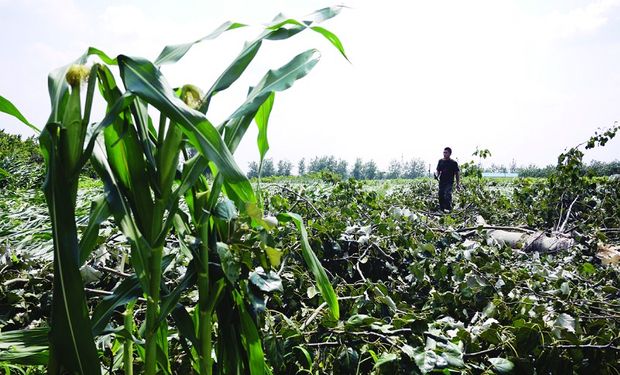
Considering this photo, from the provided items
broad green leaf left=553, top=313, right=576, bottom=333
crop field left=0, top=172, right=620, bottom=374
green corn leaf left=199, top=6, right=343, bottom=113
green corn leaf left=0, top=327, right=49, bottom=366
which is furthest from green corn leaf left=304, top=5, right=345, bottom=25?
broad green leaf left=553, top=313, right=576, bottom=333

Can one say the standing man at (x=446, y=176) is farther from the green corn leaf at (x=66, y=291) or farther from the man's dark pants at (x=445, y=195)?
the green corn leaf at (x=66, y=291)

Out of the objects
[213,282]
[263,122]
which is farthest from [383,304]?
[263,122]

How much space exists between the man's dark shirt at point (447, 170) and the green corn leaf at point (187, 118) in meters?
7.78

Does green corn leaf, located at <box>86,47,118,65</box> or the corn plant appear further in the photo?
green corn leaf, located at <box>86,47,118,65</box>

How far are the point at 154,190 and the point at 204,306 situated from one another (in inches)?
13.1

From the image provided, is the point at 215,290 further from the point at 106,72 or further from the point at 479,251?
the point at 479,251

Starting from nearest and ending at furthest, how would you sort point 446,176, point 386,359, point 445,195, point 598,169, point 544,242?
point 386,359, point 544,242, point 446,176, point 445,195, point 598,169

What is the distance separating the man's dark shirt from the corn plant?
7.43 metres

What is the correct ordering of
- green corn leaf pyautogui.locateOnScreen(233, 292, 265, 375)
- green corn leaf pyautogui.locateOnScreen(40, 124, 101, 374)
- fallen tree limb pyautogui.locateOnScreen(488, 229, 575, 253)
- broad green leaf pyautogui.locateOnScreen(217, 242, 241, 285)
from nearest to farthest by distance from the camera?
green corn leaf pyautogui.locateOnScreen(40, 124, 101, 374) < broad green leaf pyautogui.locateOnScreen(217, 242, 241, 285) < green corn leaf pyautogui.locateOnScreen(233, 292, 265, 375) < fallen tree limb pyautogui.locateOnScreen(488, 229, 575, 253)

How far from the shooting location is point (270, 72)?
115cm

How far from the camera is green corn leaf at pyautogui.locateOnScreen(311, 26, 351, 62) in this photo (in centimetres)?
116

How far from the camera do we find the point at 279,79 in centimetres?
112

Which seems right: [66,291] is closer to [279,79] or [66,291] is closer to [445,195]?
[279,79]

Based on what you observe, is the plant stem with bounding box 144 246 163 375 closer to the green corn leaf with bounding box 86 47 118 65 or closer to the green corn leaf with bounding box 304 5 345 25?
the green corn leaf with bounding box 86 47 118 65
